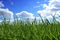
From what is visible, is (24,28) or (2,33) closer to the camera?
(2,33)

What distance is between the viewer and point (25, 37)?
407 cm

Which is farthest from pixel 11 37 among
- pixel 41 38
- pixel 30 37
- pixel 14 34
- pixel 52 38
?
pixel 52 38

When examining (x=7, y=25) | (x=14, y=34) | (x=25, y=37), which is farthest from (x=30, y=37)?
(x=7, y=25)

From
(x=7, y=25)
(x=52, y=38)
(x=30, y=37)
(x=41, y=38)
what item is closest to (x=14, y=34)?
(x=30, y=37)

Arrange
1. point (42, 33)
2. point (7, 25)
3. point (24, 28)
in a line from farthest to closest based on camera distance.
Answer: point (7, 25)
point (24, 28)
point (42, 33)

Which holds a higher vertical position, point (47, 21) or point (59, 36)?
point (47, 21)

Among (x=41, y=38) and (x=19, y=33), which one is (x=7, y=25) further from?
(x=41, y=38)

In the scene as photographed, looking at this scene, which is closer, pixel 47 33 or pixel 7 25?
pixel 47 33

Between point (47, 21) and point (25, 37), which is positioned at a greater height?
point (47, 21)

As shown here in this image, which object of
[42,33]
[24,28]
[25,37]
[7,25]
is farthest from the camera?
[7,25]

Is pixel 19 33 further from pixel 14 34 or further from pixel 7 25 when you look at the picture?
pixel 7 25

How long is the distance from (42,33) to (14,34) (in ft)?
2.34

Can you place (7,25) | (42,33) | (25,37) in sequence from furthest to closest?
1. (7,25)
2. (42,33)
3. (25,37)

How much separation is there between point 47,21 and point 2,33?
1876 mm
